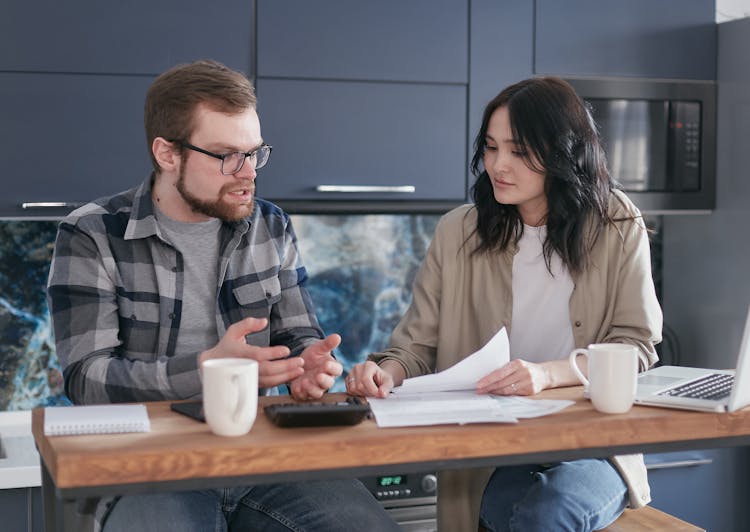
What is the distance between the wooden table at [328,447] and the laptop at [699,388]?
2 centimetres

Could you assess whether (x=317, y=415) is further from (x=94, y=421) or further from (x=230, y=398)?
(x=94, y=421)

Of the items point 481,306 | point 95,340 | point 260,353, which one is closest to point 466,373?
point 260,353

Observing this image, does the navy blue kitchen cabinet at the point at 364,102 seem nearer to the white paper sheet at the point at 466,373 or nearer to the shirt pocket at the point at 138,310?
the shirt pocket at the point at 138,310

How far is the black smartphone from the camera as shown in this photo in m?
1.54

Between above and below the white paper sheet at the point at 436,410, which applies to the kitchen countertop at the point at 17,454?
below

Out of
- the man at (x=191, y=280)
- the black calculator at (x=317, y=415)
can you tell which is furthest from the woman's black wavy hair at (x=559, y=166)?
the black calculator at (x=317, y=415)

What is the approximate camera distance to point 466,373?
5.85ft

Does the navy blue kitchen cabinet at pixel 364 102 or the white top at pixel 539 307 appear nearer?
the white top at pixel 539 307

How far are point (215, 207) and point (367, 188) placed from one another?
0.94 m

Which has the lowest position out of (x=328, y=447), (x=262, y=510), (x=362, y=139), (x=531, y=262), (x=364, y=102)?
(x=262, y=510)

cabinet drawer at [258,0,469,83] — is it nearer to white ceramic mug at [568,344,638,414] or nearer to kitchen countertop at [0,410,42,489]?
kitchen countertop at [0,410,42,489]

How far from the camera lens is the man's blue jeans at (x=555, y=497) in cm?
183

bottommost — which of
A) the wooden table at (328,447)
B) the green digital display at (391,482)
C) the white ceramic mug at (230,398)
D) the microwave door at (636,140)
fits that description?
the green digital display at (391,482)

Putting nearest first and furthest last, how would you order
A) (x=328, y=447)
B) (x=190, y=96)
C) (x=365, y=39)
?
(x=328, y=447) < (x=190, y=96) < (x=365, y=39)
